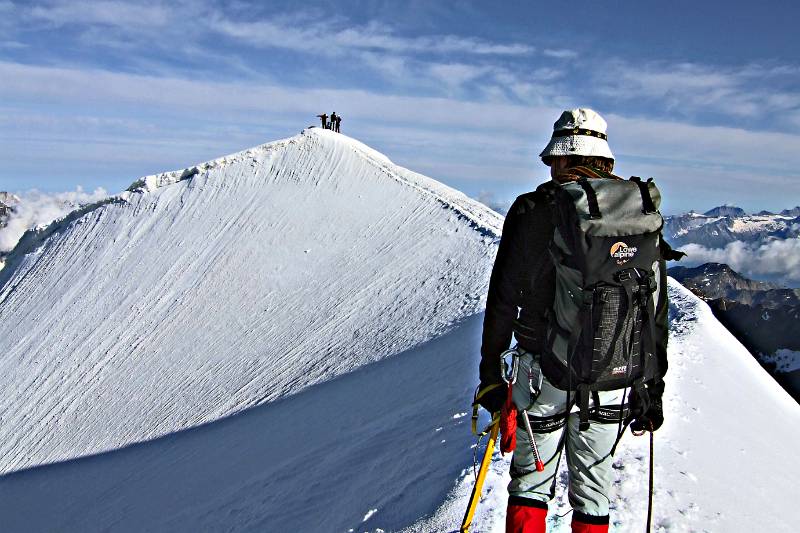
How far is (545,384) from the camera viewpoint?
3.35m

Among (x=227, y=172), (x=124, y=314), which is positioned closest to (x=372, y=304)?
(x=124, y=314)

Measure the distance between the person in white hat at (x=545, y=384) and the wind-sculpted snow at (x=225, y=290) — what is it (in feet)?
31.3

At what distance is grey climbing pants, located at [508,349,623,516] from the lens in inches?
133

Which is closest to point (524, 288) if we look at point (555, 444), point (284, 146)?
point (555, 444)

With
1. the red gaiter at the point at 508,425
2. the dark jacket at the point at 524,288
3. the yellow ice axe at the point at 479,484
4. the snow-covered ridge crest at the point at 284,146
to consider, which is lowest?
the yellow ice axe at the point at 479,484

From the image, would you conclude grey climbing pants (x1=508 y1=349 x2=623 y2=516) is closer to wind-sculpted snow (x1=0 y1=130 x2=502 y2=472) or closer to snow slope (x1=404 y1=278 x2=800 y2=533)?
snow slope (x1=404 y1=278 x2=800 y2=533)

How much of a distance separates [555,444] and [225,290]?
851 inches

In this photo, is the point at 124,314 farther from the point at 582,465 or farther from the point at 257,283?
the point at 582,465

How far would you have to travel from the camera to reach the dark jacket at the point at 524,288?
3.18m

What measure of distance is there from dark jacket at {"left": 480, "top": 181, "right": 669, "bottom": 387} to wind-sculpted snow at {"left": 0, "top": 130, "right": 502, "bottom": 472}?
965 centimetres

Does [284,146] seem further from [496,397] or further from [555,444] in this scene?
[555,444]

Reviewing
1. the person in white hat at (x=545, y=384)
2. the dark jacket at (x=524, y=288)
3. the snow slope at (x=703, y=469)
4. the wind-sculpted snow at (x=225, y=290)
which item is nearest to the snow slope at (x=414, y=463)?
the snow slope at (x=703, y=469)

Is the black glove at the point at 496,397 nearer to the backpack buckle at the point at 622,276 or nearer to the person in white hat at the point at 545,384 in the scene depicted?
the person in white hat at the point at 545,384

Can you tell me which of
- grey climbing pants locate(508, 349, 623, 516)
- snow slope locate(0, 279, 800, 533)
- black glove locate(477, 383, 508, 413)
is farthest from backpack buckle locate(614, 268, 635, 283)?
snow slope locate(0, 279, 800, 533)
